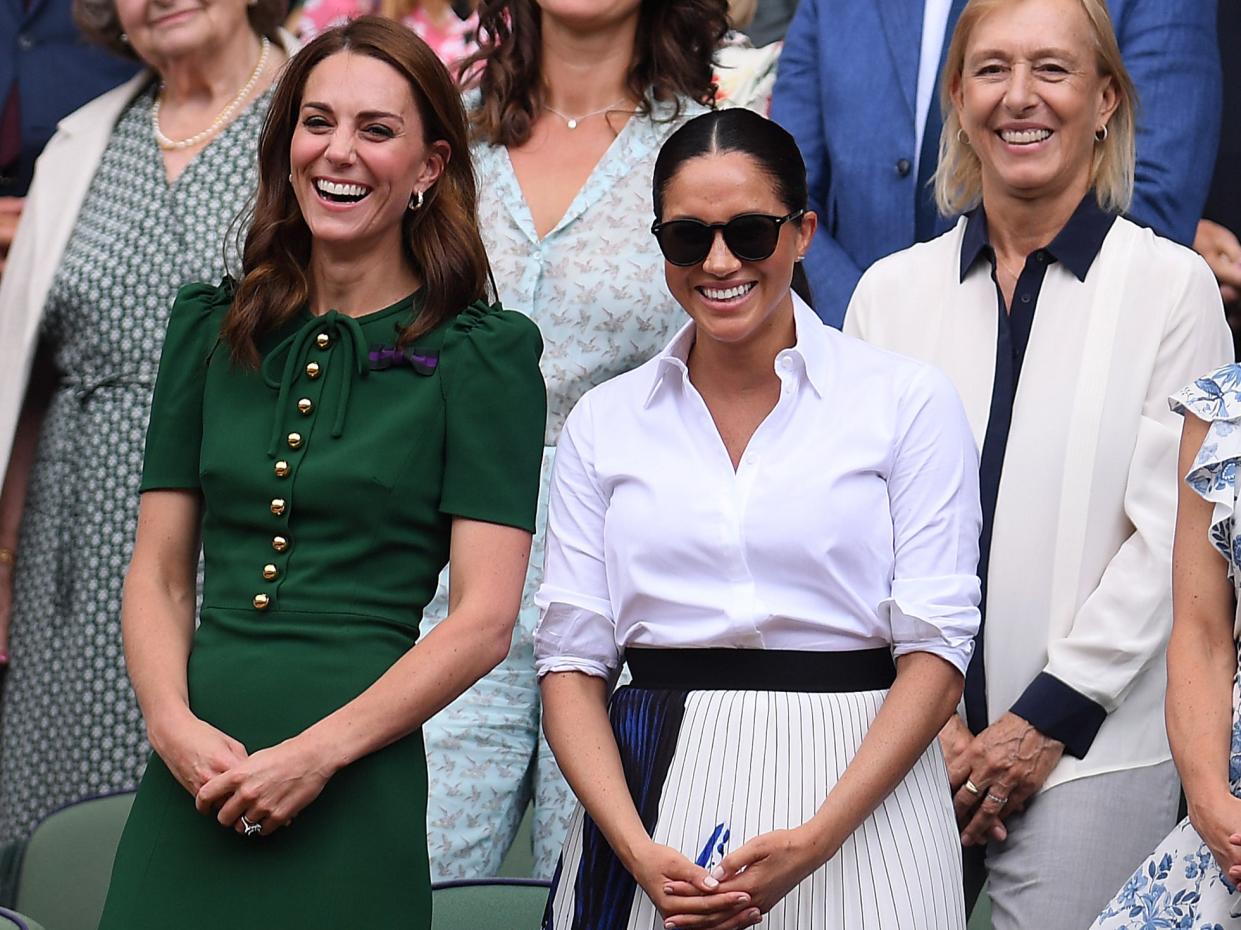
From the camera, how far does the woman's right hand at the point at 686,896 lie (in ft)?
8.46

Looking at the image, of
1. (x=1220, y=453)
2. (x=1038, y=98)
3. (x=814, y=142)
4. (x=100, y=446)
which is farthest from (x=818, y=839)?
(x=100, y=446)

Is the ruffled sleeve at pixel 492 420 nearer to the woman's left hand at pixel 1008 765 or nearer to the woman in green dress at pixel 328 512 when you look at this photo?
the woman in green dress at pixel 328 512

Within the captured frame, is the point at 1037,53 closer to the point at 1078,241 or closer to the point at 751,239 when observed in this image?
the point at 1078,241

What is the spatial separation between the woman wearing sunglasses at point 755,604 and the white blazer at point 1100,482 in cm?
56

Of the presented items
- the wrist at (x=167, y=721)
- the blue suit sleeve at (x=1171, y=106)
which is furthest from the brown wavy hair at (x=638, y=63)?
the wrist at (x=167, y=721)

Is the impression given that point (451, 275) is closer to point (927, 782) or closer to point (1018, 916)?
point (927, 782)

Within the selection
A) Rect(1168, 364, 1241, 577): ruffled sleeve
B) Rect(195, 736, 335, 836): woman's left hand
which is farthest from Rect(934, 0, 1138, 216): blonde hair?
Rect(195, 736, 335, 836): woman's left hand

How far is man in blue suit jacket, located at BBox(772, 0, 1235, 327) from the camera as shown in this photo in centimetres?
388

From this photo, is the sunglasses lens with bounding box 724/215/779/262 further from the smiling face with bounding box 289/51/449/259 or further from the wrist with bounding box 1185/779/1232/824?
the wrist with bounding box 1185/779/1232/824

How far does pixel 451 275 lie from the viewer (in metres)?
2.89

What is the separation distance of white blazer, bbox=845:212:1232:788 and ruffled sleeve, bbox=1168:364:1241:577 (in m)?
0.51

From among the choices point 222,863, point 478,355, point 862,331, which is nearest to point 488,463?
point 478,355

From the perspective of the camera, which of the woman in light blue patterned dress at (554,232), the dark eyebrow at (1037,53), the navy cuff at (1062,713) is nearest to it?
the navy cuff at (1062,713)

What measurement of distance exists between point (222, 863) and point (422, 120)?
3.42 ft
